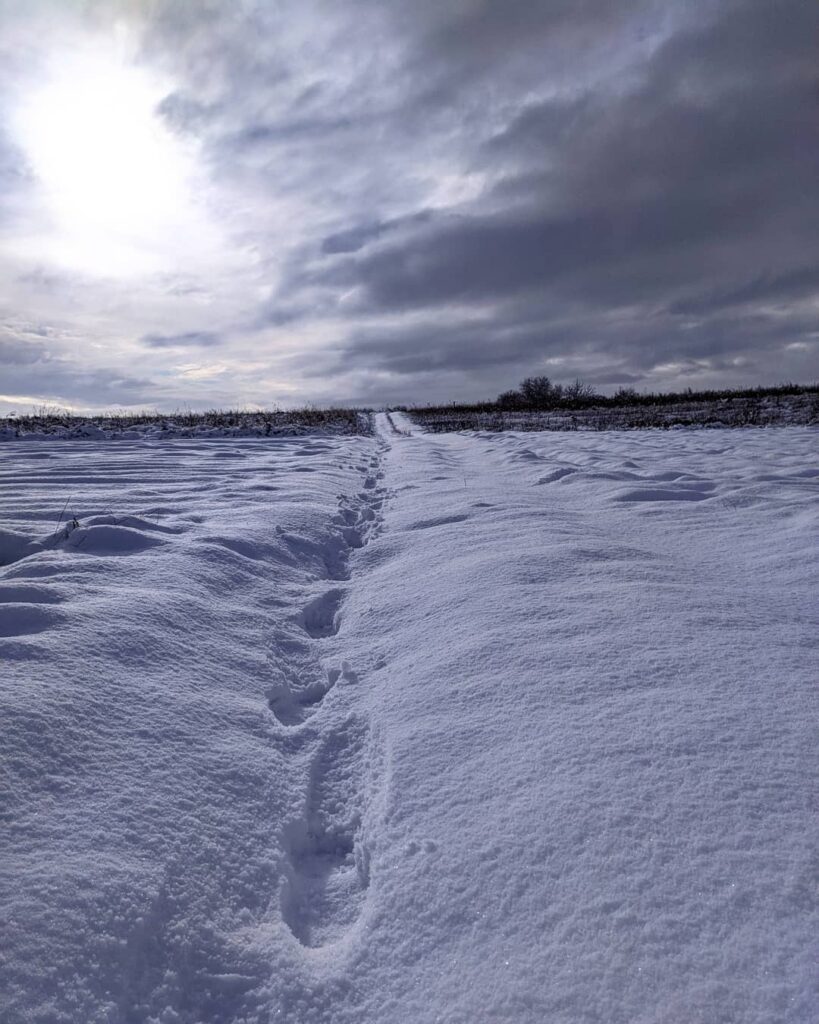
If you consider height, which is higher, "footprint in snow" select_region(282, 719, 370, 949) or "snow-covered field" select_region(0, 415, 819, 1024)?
"snow-covered field" select_region(0, 415, 819, 1024)

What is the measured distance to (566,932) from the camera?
112cm

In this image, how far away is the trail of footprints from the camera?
4.41 ft

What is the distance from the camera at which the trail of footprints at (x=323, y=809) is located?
134 centimetres

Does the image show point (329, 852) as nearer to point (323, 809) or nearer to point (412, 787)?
point (323, 809)

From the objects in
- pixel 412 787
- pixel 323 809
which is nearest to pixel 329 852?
pixel 323 809

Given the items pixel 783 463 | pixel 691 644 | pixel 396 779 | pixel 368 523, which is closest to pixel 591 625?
pixel 691 644

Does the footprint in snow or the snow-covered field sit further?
the footprint in snow

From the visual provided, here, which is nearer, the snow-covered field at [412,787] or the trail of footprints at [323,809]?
the snow-covered field at [412,787]

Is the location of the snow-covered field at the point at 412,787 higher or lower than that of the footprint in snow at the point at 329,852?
higher

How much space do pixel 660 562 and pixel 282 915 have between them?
97.8 inches

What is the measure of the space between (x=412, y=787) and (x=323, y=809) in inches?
10.5

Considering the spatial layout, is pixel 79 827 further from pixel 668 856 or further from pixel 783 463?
pixel 783 463

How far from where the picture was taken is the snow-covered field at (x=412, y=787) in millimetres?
1077

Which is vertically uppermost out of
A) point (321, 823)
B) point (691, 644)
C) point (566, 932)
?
point (691, 644)
